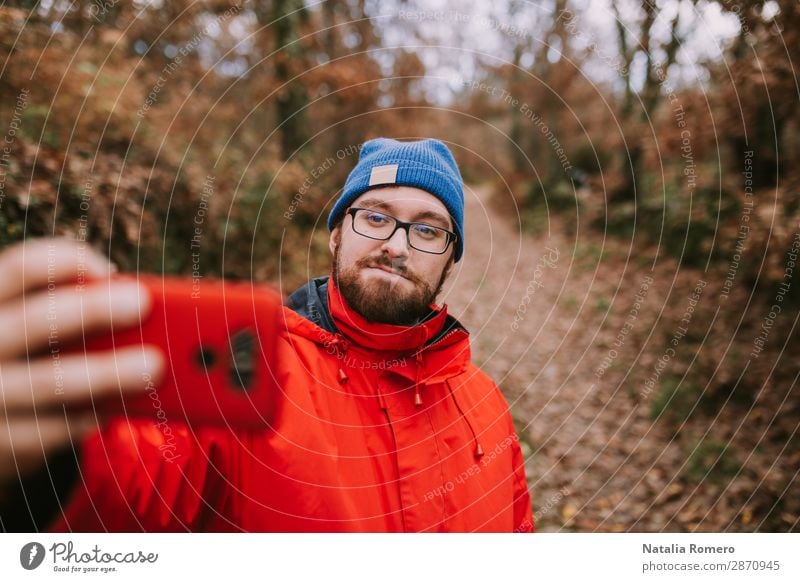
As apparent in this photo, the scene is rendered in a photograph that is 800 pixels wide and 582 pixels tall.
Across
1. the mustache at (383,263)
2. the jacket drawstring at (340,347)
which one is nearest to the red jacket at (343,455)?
the jacket drawstring at (340,347)

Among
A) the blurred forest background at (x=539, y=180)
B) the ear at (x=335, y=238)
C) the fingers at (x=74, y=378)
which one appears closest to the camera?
the fingers at (x=74, y=378)

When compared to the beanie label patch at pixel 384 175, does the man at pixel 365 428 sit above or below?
below

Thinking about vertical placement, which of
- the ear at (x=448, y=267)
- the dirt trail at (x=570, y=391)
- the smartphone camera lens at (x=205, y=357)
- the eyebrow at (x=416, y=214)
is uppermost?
the eyebrow at (x=416, y=214)

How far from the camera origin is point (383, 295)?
1396 mm

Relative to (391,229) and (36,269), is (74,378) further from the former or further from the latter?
(391,229)

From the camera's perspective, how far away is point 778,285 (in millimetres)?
3738

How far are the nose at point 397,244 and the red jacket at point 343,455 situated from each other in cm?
24

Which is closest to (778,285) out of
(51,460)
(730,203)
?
(730,203)

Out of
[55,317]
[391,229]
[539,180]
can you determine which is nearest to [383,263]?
[391,229]

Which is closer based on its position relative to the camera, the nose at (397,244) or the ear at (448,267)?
the nose at (397,244)

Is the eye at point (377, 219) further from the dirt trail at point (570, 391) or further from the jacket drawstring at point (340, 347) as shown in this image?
the dirt trail at point (570, 391)

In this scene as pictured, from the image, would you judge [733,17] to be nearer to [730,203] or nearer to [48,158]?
[730,203]

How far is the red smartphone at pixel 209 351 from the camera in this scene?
0.73m

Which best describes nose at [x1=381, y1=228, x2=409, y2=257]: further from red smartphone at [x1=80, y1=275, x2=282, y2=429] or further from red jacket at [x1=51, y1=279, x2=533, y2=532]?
red smartphone at [x1=80, y1=275, x2=282, y2=429]
